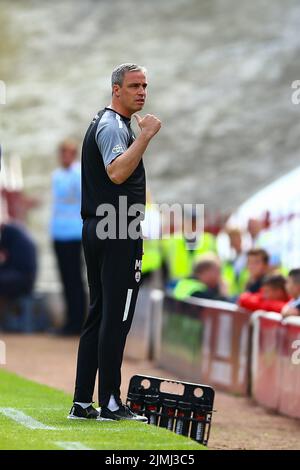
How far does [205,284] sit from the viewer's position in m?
14.8

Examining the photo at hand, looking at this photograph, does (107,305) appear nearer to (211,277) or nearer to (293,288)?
(293,288)

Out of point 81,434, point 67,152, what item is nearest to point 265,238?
point 67,152

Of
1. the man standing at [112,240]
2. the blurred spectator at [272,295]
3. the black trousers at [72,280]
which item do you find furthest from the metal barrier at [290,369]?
the black trousers at [72,280]

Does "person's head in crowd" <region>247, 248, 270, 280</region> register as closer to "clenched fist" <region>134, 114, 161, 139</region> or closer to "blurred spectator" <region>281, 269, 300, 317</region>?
"blurred spectator" <region>281, 269, 300, 317</region>

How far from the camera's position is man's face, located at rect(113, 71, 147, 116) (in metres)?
7.98

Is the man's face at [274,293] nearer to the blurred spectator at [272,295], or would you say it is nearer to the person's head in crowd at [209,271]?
the blurred spectator at [272,295]

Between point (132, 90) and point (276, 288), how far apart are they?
4921mm

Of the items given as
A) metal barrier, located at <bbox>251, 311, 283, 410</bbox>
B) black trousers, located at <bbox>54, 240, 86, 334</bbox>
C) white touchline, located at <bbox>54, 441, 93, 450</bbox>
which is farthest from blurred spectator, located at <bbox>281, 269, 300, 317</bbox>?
black trousers, located at <bbox>54, 240, 86, 334</bbox>

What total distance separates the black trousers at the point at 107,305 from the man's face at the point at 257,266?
5.73 metres

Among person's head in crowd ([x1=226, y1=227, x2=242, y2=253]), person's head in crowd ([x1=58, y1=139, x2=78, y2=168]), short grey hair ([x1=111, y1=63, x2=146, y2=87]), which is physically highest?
person's head in crowd ([x1=58, y1=139, x2=78, y2=168])

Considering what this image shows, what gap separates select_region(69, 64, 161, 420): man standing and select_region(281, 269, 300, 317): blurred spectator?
11.7 feet

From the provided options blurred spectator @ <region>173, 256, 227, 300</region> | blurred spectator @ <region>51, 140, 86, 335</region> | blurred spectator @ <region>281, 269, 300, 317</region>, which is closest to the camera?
blurred spectator @ <region>281, 269, 300, 317</region>

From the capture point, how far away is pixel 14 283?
62.7ft
